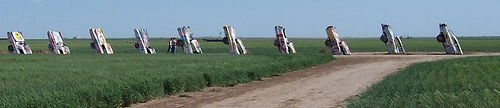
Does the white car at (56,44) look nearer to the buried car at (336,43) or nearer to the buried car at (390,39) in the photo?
the buried car at (336,43)

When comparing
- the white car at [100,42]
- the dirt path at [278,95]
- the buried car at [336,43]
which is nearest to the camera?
the dirt path at [278,95]

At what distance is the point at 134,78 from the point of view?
16969mm

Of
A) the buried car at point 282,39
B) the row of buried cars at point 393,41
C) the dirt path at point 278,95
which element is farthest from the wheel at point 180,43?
the dirt path at point 278,95

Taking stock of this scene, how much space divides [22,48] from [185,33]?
41.8 feet

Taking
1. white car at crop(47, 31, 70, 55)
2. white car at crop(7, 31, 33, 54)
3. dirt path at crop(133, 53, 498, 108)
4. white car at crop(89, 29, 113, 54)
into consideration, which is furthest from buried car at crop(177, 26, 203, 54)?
dirt path at crop(133, 53, 498, 108)

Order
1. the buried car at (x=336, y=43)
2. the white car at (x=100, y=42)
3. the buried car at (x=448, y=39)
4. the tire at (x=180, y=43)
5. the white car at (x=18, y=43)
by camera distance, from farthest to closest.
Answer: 1. the white car at (x=18, y=43)
2. the tire at (x=180, y=43)
3. the white car at (x=100, y=42)
4. the buried car at (x=336, y=43)
5. the buried car at (x=448, y=39)

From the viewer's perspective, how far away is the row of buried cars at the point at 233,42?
45594 millimetres

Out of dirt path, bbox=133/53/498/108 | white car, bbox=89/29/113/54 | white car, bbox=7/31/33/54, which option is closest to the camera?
dirt path, bbox=133/53/498/108

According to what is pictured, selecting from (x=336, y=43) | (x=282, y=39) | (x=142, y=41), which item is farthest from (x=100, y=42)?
(x=336, y=43)

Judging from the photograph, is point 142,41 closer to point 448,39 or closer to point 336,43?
point 336,43

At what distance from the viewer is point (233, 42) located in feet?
152

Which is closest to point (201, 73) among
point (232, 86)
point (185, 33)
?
point (232, 86)

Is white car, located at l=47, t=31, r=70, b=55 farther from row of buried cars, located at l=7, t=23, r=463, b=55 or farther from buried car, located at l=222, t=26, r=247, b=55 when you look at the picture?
buried car, located at l=222, t=26, r=247, b=55

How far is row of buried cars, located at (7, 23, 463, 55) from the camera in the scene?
1795 inches
